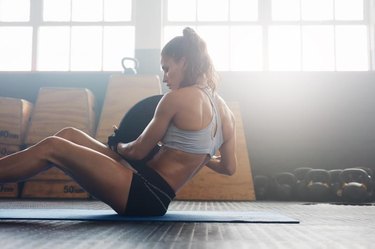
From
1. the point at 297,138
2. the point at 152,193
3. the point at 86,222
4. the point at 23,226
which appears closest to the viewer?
the point at 23,226

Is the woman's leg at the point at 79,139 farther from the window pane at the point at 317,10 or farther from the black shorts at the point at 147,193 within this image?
the window pane at the point at 317,10

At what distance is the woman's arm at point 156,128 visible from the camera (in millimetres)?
1915

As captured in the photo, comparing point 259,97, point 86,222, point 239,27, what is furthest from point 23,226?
point 239,27

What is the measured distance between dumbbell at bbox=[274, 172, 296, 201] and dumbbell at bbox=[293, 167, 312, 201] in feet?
0.16

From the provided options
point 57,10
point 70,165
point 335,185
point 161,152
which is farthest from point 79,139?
point 57,10

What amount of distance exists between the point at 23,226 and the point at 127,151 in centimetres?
54

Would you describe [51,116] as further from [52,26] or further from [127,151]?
[127,151]

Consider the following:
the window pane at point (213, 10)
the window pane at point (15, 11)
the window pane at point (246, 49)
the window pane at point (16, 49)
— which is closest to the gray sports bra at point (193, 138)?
the window pane at point (246, 49)

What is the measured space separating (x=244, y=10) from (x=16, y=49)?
9.65 feet

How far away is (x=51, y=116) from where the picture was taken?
445 centimetres

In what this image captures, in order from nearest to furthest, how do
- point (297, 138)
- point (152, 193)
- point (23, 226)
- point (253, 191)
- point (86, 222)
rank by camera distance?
point (23, 226), point (86, 222), point (152, 193), point (253, 191), point (297, 138)

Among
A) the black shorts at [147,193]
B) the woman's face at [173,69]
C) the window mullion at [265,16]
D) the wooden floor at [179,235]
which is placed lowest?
the wooden floor at [179,235]

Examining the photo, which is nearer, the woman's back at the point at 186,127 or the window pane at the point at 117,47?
the woman's back at the point at 186,127

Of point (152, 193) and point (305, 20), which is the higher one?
point (305, 20)
